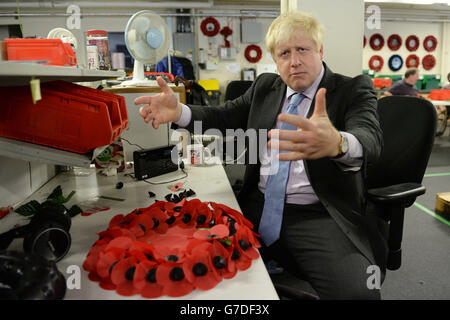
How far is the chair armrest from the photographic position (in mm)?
1241

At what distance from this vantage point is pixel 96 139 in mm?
940

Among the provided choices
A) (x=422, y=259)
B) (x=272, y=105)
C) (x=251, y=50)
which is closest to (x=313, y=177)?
(x=272, y=105)

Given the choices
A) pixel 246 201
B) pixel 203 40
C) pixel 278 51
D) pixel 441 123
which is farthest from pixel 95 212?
pixel 441 123

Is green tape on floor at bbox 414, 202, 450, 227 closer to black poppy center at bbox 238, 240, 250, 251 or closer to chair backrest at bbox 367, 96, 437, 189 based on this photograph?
chair backrest at bbox 367, 96, 437, 189

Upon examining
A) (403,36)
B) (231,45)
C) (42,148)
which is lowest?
(42,148)

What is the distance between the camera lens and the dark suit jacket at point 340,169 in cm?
118

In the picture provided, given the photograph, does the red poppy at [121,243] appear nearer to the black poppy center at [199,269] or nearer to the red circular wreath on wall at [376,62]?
the black poppy center at [199,269]

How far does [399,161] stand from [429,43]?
8.33 m

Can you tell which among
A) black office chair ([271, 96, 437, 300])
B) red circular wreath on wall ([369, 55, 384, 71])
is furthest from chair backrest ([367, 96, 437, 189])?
red circular wreath on wall ([369, 55, 384, 71])

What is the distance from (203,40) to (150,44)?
5.49 m

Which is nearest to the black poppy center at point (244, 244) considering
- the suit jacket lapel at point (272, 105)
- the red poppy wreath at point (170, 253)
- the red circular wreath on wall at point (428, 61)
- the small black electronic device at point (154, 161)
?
the red poppy wreath at point (170, 253)

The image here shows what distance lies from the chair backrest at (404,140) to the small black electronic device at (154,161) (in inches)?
38.7

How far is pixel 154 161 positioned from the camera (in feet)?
5.38

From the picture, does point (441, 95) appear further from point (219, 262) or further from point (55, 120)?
point (55, 120)
